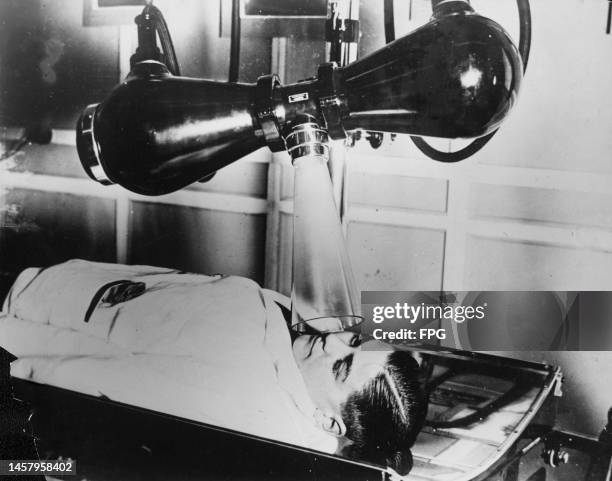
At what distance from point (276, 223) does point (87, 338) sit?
1.29 feet

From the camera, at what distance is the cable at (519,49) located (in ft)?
2.69

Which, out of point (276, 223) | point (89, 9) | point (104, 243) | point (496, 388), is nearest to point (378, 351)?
point (496, 388)

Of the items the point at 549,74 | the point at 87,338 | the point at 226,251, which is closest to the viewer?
the point at 549,74

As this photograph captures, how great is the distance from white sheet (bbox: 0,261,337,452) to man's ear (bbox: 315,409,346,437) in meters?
0.01

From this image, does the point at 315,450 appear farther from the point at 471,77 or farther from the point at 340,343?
the point at 471,77

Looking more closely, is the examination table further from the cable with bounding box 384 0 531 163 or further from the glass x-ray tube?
the cable with bounding box 384 0 531 163

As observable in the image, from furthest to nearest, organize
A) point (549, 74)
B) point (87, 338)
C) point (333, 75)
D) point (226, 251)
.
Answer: point (226, 251)
point (87, 338)
point (549, 74)
point (333, 75)

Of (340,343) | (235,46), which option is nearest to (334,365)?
(340,343)

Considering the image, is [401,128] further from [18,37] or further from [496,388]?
[18,37]

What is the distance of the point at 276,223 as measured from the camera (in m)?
1.09

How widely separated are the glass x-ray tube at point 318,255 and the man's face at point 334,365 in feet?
0.80

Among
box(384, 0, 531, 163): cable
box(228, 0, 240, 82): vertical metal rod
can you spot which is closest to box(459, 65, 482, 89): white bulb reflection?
box(384, 0, 531, 163): cable

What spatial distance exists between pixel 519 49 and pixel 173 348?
2.32 feet

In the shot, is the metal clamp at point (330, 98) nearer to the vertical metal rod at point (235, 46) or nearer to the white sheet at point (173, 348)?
the vertical metal rod at point (235, 46)
